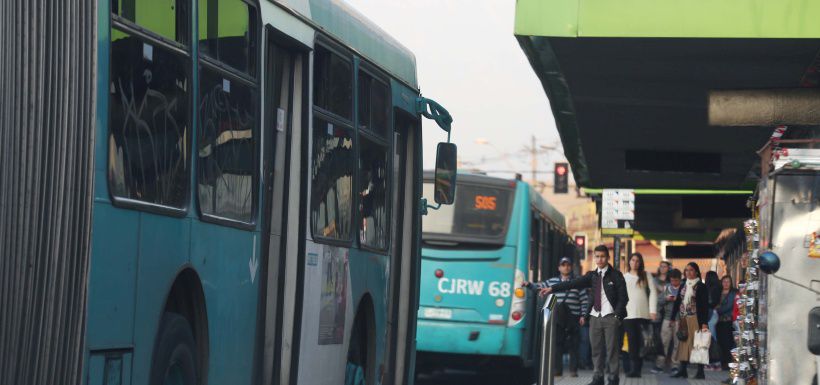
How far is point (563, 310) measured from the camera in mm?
22016

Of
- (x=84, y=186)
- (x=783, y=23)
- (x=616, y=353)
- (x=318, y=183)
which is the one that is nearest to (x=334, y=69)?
(x=318, y=183)

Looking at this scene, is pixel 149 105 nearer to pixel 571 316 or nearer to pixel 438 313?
pixel 438 313

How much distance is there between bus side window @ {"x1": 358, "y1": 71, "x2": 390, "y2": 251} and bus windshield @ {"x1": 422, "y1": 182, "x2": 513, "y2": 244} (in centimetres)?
836

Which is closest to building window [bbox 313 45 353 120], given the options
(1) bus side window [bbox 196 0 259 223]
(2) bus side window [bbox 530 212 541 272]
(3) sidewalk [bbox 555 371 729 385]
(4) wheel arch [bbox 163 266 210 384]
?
(1) bus side window [bbox 196 0 259 223]

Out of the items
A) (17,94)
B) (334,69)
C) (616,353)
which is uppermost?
(334,69)

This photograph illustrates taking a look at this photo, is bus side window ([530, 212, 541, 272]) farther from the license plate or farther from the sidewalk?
the license plate

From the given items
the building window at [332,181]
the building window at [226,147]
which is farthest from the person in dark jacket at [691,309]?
the building window at [226,147]

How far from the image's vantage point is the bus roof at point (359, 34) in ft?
30.0

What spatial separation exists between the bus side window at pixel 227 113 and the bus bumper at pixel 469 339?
11.3 metres

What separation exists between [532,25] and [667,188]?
16.6 m

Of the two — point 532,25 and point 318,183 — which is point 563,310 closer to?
point 532,25

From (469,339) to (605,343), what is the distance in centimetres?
177

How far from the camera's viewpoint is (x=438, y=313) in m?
19.3

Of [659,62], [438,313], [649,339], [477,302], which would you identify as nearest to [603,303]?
[477,302]
